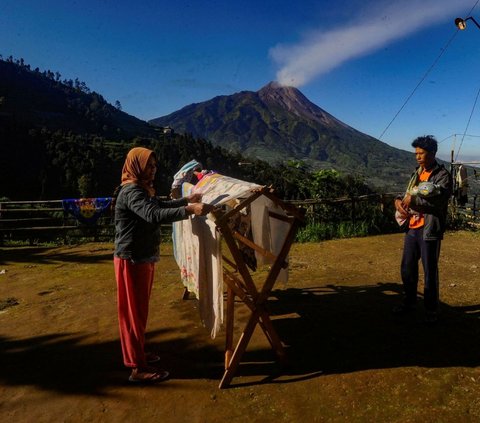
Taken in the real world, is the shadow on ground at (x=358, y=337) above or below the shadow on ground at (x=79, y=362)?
above

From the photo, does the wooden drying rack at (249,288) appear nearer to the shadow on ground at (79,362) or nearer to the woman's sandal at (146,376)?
the shadow on ground at (79,362)

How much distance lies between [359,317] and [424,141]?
78.4 inches

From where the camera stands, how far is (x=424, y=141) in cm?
372

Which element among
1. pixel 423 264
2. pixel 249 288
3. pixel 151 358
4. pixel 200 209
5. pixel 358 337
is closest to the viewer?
pixel 200 209

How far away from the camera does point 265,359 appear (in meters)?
3.30

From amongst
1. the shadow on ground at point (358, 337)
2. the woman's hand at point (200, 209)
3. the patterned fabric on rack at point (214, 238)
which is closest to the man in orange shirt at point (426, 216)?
the shadow on ground at point (358, 337)

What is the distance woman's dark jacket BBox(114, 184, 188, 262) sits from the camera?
2.71 metres

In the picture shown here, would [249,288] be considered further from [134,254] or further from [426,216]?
[426,216]

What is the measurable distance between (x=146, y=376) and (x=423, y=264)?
9.35ft

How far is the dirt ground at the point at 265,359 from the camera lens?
8.59ft

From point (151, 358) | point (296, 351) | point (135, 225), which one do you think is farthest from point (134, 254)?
point (296, 351)

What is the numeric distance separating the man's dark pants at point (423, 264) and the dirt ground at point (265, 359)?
275 millimetres

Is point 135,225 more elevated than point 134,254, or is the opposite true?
point 135,225

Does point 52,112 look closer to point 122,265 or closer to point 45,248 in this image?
point 45,248
